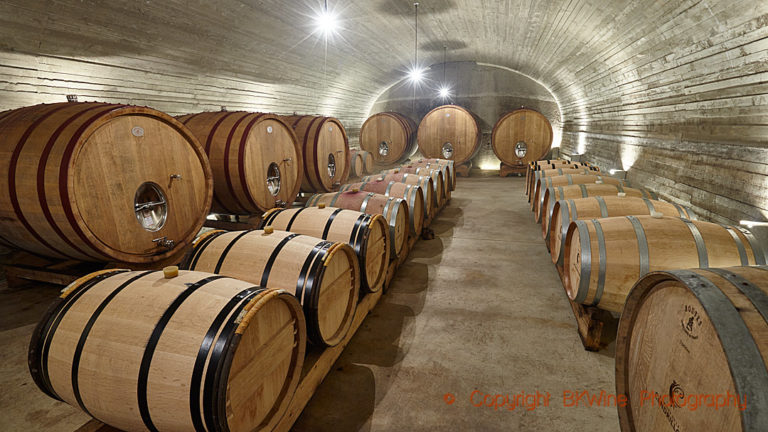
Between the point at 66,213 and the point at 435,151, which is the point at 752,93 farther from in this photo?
the point at 435,151

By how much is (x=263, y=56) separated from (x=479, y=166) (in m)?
8.94

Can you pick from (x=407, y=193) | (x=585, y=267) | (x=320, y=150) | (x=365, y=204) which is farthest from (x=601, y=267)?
(x=320, y=150)

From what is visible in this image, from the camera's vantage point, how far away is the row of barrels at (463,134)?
10.7m

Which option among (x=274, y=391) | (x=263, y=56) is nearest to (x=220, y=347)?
(x=274, y=391)

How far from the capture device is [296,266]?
2.19m

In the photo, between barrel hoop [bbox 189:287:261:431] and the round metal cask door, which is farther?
the round metal cask door

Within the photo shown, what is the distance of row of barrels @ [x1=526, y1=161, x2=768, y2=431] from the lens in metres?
1.01

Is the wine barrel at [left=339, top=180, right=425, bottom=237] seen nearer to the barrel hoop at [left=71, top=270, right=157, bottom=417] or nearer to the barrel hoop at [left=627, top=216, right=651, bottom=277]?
the barrel hoop at [left=627, top=216, right=651, bottom=277]

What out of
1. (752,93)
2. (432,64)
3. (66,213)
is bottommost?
(66,213)

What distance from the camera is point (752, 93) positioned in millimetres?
3283

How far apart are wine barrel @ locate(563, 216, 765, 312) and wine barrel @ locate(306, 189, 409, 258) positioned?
5.60ft

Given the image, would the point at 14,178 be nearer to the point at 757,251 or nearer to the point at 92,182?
the point at 92,182

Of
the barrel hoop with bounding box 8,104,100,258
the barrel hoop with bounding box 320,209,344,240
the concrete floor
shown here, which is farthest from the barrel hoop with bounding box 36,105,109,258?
the barrel hoop with bounding box 320,209,344,240

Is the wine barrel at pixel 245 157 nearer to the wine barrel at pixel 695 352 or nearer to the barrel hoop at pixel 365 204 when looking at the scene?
the barrel hoop at pixel 365 204
